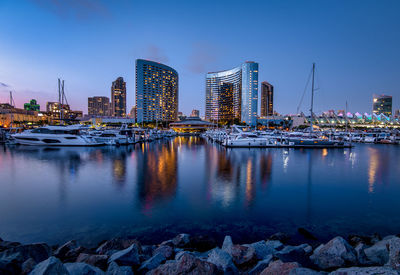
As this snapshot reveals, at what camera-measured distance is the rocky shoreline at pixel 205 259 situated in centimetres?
345

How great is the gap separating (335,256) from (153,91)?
527 ft

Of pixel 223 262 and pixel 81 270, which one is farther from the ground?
pixel 81 270

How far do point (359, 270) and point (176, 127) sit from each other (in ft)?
372

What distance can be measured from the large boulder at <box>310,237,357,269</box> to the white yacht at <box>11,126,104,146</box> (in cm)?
3584

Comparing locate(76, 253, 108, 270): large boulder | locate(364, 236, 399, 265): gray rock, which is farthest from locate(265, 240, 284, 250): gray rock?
locate(76, 253, 108, 270): large boulder

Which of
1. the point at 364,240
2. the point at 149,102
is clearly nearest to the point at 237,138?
the point at 364,240

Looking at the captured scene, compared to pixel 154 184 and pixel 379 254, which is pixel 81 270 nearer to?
pixel 379 254

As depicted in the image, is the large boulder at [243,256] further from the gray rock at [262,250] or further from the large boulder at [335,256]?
the large boulder at [335,256]

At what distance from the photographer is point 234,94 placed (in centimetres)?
17238

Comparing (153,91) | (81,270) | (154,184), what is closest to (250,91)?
(153,91)

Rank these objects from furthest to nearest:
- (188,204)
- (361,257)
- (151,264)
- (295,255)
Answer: (188,204) → (295,255) → (361,257) → (151,264)

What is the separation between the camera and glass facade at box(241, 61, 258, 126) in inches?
5935

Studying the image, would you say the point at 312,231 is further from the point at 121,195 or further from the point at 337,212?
the point at 121,195

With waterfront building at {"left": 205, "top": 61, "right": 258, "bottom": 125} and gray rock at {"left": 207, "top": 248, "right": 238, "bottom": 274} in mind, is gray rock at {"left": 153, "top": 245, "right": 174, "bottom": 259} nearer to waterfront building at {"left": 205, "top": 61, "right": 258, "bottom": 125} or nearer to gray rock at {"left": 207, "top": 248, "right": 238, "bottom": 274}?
gray rock at {"left": 207, "top": 248, "right": 238, "bottom": 274}
